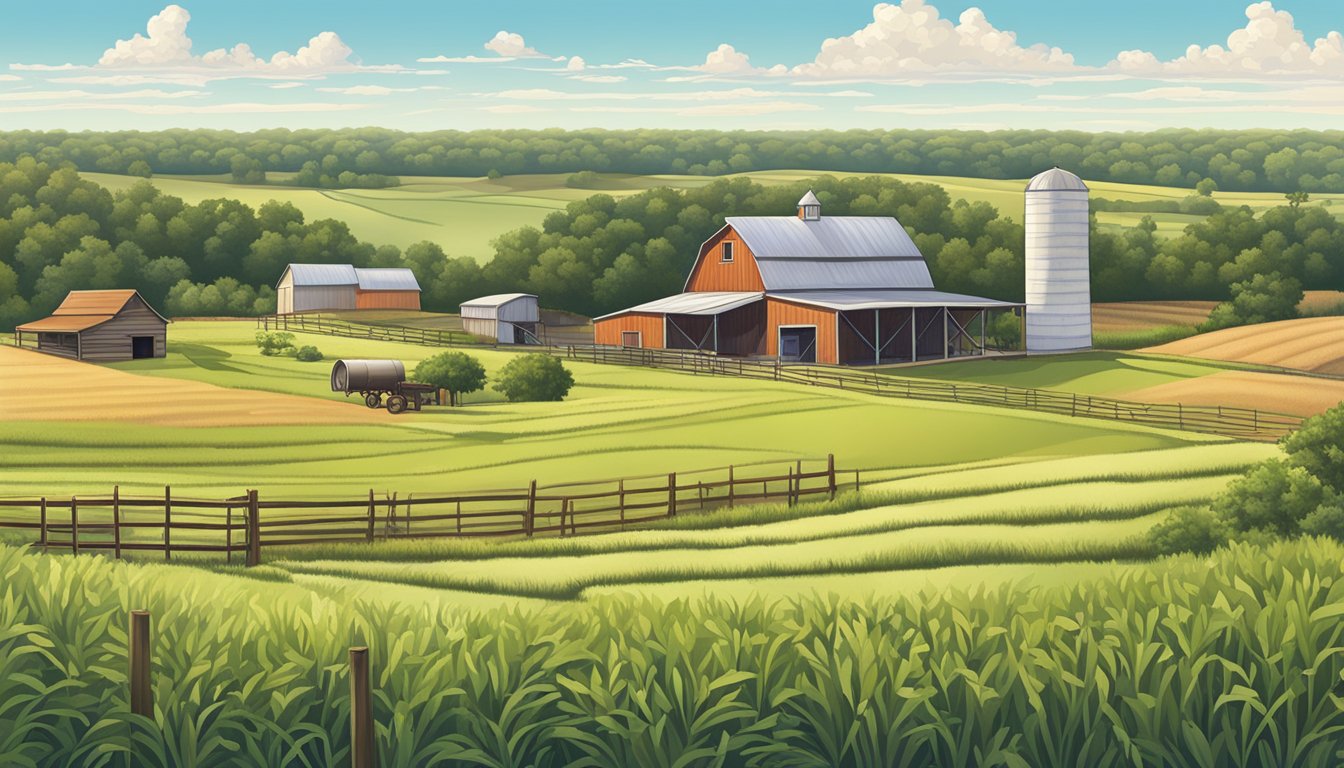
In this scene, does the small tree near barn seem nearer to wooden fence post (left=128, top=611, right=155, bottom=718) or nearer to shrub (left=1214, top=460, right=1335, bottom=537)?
shrub (left=1214, top=460, right=1335, bottom=537)

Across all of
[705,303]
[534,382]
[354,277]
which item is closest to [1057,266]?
[705,303]

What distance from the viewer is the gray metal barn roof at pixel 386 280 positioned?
102m

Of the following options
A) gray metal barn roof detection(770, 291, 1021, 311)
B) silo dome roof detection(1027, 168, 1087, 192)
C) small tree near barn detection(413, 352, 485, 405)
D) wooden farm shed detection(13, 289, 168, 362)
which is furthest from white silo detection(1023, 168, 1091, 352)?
wooden farm shed detection(13, 289, 168, 362)

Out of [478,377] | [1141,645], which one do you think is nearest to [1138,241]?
Answer: [478,377]

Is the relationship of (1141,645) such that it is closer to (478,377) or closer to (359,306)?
(478,377)

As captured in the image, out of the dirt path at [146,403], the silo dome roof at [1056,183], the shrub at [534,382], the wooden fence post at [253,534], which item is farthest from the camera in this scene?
the silo dome roof at [1056,183]

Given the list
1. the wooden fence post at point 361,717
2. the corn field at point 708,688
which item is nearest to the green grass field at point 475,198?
the corn field at point 708,688

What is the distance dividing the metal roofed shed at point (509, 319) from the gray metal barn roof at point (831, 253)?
53.8 feet

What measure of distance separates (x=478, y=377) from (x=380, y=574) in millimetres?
30166

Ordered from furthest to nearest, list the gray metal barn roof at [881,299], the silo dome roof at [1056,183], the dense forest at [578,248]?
the dense forest at [578,248] < the silo dome roof at [1056,183] < the gray metal barn roof at [881,299]

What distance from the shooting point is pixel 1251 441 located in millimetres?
41406

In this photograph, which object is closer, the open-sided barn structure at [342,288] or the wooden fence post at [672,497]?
the wooden fence post at [672,497]

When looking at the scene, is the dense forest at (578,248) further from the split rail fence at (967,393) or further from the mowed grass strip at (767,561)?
the mowed grass strip at (767,561)

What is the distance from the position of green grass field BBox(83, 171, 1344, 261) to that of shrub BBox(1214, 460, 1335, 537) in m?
109
